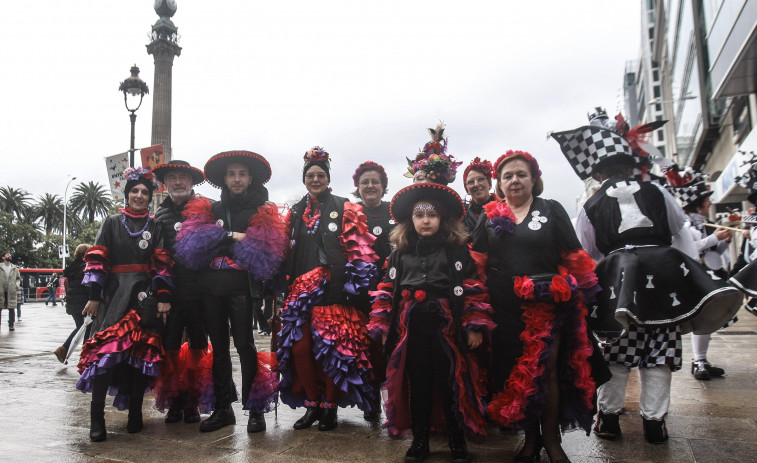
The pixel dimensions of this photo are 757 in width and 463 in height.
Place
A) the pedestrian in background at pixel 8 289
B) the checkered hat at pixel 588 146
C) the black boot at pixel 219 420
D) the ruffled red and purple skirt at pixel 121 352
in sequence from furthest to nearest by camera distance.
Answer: the pedestrian in background at pixel 8 289 → the black boot at pixel 219 420 → the ruffled red and purple skirt at pixel 121 352 → the checkered hat at pixel 588 146


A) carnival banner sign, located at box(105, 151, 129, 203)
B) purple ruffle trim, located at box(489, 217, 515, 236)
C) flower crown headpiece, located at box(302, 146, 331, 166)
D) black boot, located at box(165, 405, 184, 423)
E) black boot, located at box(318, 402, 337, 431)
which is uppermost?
carnival banner sign, located at box(105, 151, 129, 203)

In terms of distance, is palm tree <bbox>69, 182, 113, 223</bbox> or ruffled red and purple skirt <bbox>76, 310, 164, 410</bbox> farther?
palm tree <bbox>69, 182, 113, 223</bbox>

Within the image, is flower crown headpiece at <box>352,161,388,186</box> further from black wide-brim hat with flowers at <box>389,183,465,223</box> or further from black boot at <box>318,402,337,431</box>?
black boot at <box>318,402,337,431</box>

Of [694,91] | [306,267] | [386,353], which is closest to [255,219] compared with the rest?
[306,267]

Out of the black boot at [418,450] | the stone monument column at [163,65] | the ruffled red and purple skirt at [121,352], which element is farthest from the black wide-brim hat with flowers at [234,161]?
the stone monument column at [163,65]

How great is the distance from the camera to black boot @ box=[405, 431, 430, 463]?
3.30 metres

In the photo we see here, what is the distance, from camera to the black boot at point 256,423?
4086 mm

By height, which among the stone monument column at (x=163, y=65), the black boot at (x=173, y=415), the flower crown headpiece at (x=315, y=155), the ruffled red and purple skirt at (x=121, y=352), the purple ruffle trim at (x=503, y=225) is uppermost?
the stone monument column at (x=163, y=65)

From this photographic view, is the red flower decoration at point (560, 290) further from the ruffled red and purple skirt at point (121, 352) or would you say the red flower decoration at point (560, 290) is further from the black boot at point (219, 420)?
the ruffled red and purple skirt at point (121, 352)

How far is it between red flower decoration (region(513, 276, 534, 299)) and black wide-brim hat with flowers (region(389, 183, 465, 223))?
0.72 metres

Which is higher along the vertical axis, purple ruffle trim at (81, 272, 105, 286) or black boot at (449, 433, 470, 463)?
purple ruffle trim at (81, 272, 105, 286)

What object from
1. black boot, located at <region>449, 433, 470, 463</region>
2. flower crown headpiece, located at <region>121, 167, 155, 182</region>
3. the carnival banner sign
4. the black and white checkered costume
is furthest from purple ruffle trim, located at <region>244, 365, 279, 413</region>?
the carnival banner sign

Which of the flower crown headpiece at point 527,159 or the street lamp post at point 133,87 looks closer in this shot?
the flower crown headpiece at point 527,159

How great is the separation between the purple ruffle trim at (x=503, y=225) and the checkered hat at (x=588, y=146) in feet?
3.27
